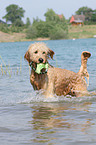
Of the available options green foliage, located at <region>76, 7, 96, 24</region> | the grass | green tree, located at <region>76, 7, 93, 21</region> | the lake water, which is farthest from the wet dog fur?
green tree, located at <region>76, 7, 93, 21</region>

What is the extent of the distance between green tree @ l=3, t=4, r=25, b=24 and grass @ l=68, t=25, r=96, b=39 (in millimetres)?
40097

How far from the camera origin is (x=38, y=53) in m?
7.33

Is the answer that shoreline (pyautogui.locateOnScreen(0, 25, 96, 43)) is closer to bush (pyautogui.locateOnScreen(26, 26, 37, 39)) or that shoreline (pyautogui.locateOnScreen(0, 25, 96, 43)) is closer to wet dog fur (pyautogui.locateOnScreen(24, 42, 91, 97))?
bush (pyautogui.locateOnScreen(26, 26, 37, 39))

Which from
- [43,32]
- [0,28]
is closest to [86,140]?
[43,32]

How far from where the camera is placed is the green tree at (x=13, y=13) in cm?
15082

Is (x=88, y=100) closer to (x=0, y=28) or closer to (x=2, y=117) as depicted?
(x=2, y=117)

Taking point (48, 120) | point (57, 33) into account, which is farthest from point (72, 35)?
point (48, 120)

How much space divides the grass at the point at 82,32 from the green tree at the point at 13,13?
40.1 meters

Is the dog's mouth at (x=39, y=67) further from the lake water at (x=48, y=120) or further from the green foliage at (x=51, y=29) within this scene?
the green foliage at (x=51, y=29)

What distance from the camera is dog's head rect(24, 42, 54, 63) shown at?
7224 mm

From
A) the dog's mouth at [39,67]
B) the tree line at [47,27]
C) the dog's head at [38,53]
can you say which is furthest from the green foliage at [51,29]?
the dog's mouth at [39,67]

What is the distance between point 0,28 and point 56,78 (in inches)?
4636

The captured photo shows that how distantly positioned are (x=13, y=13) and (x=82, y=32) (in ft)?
164

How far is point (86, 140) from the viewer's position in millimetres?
4926
